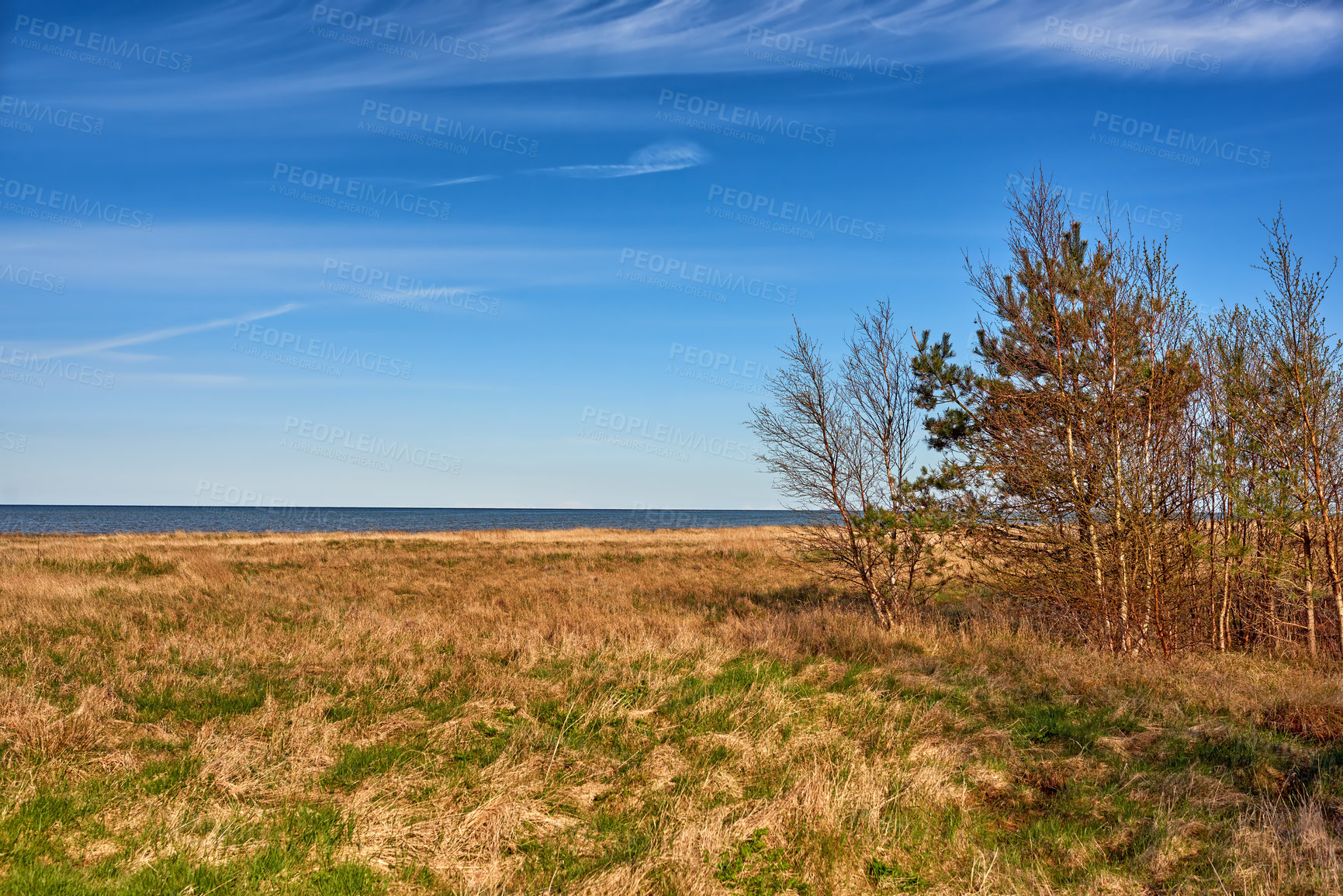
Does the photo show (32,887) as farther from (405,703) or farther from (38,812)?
(405,703)

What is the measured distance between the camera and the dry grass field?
4.54 m

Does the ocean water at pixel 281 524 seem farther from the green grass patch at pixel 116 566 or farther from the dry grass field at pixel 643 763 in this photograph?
the green grass patch at pixel 116 566

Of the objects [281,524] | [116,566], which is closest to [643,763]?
[116,566]

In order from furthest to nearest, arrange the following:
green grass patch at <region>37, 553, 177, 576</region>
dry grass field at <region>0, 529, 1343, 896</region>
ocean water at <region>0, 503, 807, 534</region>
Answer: ocean water at <region>0, 503, 807, 534</region>, green grass patch at <region>37, 553, 177, 576</region>, dry grass field at <region>0, 529, 1343, 896</region>

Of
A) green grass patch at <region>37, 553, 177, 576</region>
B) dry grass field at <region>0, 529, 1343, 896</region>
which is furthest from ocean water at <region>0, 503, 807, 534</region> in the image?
green grass patch at <region>37, 553, 177, 576</region>

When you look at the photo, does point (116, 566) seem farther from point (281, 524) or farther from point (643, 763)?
point (281, 524)

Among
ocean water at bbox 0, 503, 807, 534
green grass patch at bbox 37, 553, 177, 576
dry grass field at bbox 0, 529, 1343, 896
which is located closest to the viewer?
dry grass field at bbox 0, 529, 1343, 896

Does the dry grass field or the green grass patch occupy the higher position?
the dry grass field

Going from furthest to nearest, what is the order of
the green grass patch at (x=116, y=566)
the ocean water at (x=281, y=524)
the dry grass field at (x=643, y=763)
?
the ocean water at (x=281, y=524)
the green grass patch at (x=116, y=566)
the dry grass field at (x=643, y=763)

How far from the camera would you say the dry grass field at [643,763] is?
179 inches

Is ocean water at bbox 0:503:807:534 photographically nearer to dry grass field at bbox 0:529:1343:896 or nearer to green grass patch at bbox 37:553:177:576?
dry grass field at bbox 0:529:1343:896

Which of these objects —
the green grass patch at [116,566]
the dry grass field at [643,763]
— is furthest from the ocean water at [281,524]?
the green grass patch at [116,566]

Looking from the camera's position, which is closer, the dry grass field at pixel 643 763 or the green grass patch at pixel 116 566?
the dry grass field at pixel 643 763

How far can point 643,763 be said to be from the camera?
6.09 m
